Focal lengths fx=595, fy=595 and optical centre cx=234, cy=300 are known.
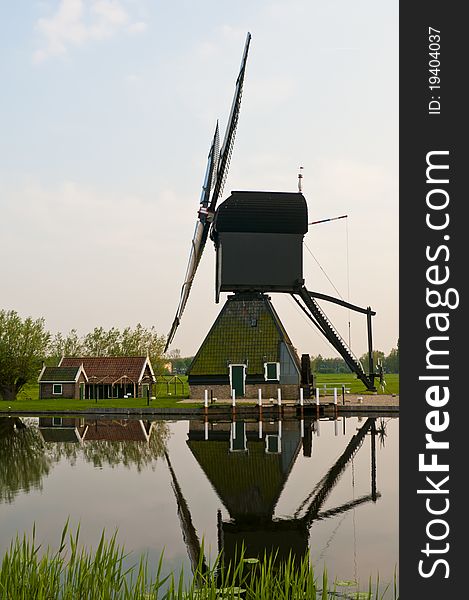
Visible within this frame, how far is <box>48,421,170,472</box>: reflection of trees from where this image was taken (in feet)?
49.7

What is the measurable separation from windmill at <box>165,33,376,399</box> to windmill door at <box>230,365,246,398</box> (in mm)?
53

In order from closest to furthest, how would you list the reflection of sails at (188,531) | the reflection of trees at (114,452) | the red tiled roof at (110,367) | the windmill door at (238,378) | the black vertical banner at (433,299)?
the black vertical banner at (433,299) < the reflection of sails at (188,531) < the reflection of trees at (114,452) < the windmill door at (238,378) < the red tiled roof at (110,367)

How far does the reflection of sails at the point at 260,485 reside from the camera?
26.1ft

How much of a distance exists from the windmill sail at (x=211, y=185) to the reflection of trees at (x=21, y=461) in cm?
1441

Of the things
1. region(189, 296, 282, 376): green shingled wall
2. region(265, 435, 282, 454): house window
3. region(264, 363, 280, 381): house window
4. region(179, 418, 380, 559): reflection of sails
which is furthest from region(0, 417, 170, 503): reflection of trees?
region(264, 363, 280, 381): house window

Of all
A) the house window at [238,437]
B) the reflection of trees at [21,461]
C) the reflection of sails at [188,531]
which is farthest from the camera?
the house window at [238,437]

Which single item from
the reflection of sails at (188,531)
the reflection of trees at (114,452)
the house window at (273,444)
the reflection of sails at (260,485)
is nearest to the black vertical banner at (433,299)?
the reflection of sails at (188,531)

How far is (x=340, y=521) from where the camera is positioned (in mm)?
9016

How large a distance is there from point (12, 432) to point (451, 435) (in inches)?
852

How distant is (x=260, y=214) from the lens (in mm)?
31812

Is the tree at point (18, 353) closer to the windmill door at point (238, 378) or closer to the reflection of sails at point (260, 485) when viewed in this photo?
the windmill door at point (238, 378)

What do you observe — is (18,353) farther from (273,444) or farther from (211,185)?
(273,444)

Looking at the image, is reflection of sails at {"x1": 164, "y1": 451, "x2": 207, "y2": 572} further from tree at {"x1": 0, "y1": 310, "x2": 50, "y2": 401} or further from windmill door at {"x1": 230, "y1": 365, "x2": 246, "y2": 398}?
tree at {"x1": 0, "y1": 310, "x2": 50, "y2": 401}

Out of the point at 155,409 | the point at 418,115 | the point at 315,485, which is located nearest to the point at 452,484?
the point at 418,115
